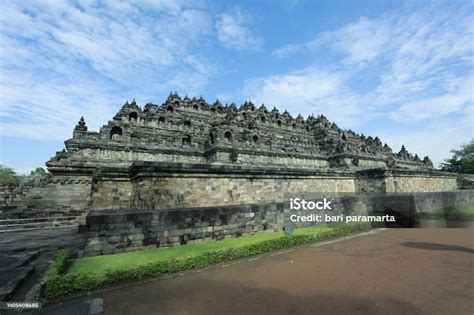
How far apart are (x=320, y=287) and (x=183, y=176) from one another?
21.0ft

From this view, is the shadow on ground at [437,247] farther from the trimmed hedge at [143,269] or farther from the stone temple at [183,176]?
the stone temple at [183,176]

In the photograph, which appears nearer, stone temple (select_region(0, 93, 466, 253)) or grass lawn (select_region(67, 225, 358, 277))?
grass lawn (select_region(67, 225, 358, 277))

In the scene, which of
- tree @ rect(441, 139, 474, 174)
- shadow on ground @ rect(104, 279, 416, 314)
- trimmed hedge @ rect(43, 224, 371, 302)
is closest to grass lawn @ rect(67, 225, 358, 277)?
trimmed hedge @ rect(43, 224, 371, 302)

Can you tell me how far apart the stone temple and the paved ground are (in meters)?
1.72

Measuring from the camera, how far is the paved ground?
142 inches

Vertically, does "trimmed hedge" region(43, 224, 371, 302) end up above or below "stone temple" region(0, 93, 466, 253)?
below

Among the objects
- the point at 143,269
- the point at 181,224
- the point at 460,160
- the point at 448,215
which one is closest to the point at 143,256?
the point at 143,269

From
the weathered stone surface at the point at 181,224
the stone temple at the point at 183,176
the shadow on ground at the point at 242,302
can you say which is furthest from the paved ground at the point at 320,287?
the stone temple at the point at 183,176

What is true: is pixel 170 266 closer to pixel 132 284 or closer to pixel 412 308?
pixel 132 284

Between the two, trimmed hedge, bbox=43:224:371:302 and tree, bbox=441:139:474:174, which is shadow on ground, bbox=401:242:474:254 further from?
tree, bbox=441:139:474:174

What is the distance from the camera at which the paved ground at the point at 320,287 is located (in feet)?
11.8

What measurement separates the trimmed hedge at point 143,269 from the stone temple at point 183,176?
1.07 m

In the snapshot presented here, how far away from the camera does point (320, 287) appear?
434cm

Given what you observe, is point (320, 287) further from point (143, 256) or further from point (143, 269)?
point (143, 256)
